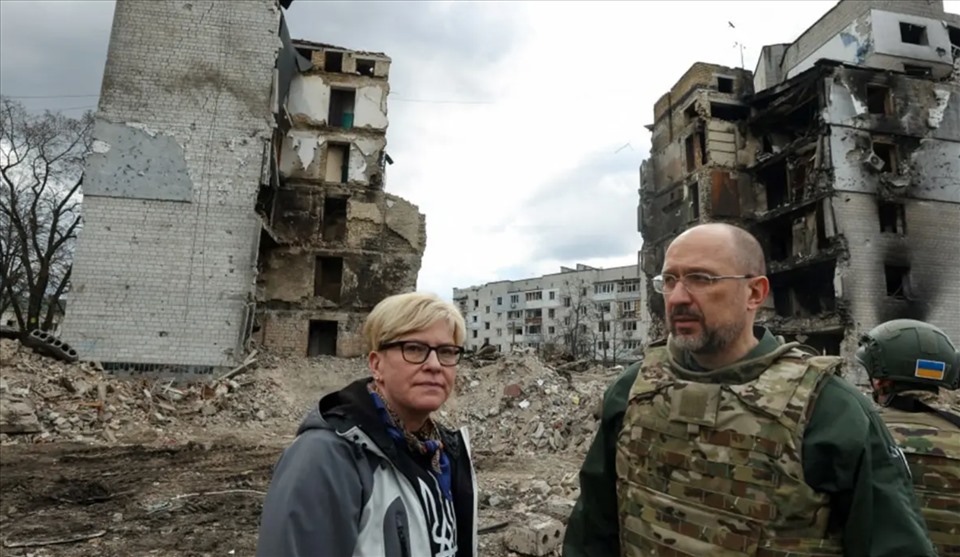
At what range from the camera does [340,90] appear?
23.5 metres

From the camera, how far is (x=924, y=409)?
258 centimetres

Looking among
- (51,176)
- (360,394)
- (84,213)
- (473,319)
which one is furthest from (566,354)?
(473,319)

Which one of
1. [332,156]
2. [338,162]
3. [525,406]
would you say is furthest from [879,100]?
[332,156]

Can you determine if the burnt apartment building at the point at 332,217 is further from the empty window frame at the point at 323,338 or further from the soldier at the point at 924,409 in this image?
the soldier at the point at 924,409

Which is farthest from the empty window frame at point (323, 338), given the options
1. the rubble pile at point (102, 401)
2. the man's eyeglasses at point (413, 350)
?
the man's eyeglasses at point (413, 350)

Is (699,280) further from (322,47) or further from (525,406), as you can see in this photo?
(322,47)

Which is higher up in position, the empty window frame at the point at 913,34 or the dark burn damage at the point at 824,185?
the empty window frame at the point at 913,34

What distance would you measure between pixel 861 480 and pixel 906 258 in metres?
26.5

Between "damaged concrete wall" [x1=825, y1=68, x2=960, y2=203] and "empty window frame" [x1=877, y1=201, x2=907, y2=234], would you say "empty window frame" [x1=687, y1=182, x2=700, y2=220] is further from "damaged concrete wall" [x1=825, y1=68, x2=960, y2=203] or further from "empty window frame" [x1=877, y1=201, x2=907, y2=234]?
"empty window frame" [x1=877, y1=201, x2=907, y2=234]

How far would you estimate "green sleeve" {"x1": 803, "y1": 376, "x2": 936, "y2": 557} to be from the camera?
5.04 ft

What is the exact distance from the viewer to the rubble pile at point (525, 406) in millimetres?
11992

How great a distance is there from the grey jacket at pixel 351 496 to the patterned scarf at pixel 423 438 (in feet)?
0.11

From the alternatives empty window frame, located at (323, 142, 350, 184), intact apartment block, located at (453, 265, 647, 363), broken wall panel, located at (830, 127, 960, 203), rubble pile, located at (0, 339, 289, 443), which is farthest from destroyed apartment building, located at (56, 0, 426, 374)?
intact apartment block, located at (453, 265, 647, 363)

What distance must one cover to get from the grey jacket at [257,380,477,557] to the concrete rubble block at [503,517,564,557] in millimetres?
3485
